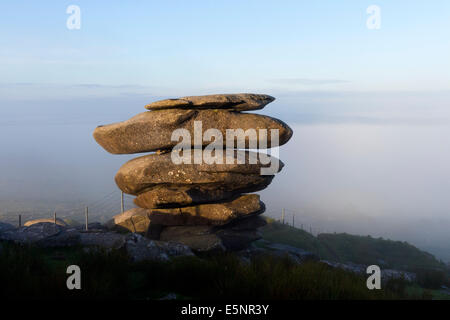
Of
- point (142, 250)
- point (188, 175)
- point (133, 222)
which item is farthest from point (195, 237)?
point (142, 250)

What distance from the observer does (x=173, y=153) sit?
19.3m

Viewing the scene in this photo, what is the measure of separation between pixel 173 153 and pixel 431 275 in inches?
564

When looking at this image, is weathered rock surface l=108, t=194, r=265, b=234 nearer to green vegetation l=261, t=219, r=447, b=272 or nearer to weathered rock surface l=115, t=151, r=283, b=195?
weathered rock surface l=115, t=151, r=283, b=195

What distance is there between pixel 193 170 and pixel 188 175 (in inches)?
13.0

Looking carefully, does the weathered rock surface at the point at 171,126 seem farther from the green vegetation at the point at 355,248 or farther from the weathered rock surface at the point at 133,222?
the green vegetation at the point at 355,248

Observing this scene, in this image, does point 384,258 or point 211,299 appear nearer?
point 211,299

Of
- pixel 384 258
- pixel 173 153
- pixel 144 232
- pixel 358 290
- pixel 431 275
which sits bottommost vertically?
pixel 384 258

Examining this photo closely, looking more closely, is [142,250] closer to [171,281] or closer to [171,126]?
[171,281]

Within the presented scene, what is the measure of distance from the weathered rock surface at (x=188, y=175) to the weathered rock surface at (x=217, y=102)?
7.44 ft

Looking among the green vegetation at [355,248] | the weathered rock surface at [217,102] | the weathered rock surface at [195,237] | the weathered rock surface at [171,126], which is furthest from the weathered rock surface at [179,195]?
the green vegetation at [355,248]

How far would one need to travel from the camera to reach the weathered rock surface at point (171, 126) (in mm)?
18969

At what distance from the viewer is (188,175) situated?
1917 cm
